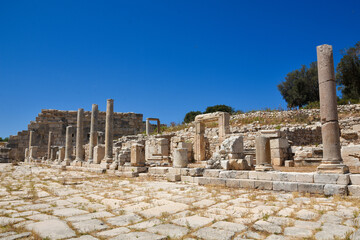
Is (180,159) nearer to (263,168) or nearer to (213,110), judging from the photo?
(263,168)

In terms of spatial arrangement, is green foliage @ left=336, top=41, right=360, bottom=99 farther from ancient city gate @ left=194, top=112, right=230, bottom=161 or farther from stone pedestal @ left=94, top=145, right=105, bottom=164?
stone pedestal @ left=94, top=145, right=105, bottom=164

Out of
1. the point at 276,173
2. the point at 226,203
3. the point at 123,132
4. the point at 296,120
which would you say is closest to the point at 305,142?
the point at 296,120

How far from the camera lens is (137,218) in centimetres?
447

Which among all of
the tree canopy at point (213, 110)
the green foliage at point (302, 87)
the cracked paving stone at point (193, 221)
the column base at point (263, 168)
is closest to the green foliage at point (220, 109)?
the tree canopy at point (213, 110)

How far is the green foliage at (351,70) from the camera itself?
27453mm

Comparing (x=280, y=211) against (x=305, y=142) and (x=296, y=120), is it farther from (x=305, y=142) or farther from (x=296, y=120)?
(x=296, y=120)

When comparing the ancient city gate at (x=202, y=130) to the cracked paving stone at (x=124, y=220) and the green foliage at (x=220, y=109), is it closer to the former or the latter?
the cracked paving stone at (x=124, y=220)

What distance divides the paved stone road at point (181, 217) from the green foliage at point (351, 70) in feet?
88.7

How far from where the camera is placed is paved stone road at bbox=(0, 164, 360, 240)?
361 centimetres

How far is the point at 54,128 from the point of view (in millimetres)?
28688

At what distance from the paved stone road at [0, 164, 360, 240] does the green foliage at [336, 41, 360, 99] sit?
27.0 m

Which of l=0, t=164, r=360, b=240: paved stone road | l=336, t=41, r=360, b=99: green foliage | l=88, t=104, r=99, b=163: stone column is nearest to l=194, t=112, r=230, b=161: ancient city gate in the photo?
l=88, t=104, r=99, b=163: stone column

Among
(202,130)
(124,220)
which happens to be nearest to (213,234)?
(124,220)

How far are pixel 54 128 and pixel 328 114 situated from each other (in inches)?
1100
